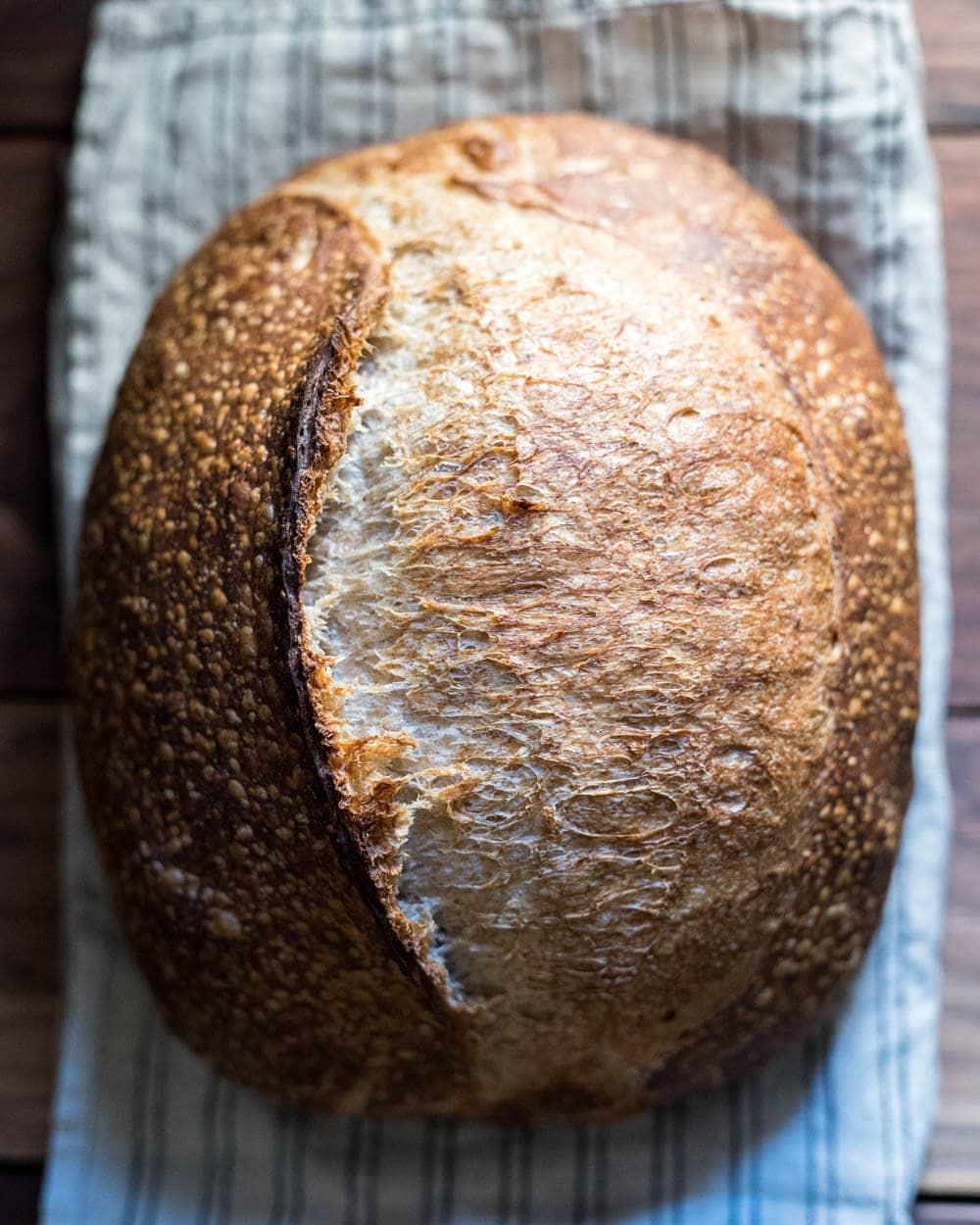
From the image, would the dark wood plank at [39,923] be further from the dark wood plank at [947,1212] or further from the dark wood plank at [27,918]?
the dark wood plank at [947,1212]

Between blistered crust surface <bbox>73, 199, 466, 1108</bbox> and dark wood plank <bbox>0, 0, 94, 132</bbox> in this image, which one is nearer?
blistered crust surface <bbox>73, 199, 466, 1108</bbox>

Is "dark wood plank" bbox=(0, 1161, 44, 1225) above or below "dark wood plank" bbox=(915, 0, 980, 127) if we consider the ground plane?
below

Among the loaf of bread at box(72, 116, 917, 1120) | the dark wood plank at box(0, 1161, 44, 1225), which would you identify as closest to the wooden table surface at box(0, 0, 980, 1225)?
the dark wood plank at box(0, 1161, 44, 1225)

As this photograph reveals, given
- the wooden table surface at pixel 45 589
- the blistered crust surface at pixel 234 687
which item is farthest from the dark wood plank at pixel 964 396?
the blistered crust surface at pixel 234 687

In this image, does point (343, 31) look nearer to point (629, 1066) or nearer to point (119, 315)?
point (119, 315)

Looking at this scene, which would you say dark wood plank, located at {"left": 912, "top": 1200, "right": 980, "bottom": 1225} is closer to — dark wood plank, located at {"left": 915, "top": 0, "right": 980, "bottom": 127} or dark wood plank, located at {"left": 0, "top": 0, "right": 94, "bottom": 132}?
dark wood plank, located at {"left": 915, "top": 0, "right": 980, "bottom": 127}

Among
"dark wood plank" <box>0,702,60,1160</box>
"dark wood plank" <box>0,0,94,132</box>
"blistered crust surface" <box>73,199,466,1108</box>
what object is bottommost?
"dark wood plank" <box>0,702,60,1160</box>

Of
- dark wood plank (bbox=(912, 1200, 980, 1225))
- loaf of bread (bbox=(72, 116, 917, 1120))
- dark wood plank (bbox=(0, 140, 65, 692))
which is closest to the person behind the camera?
loaf of bread (bbox=(72, 116, 917, 1120))
